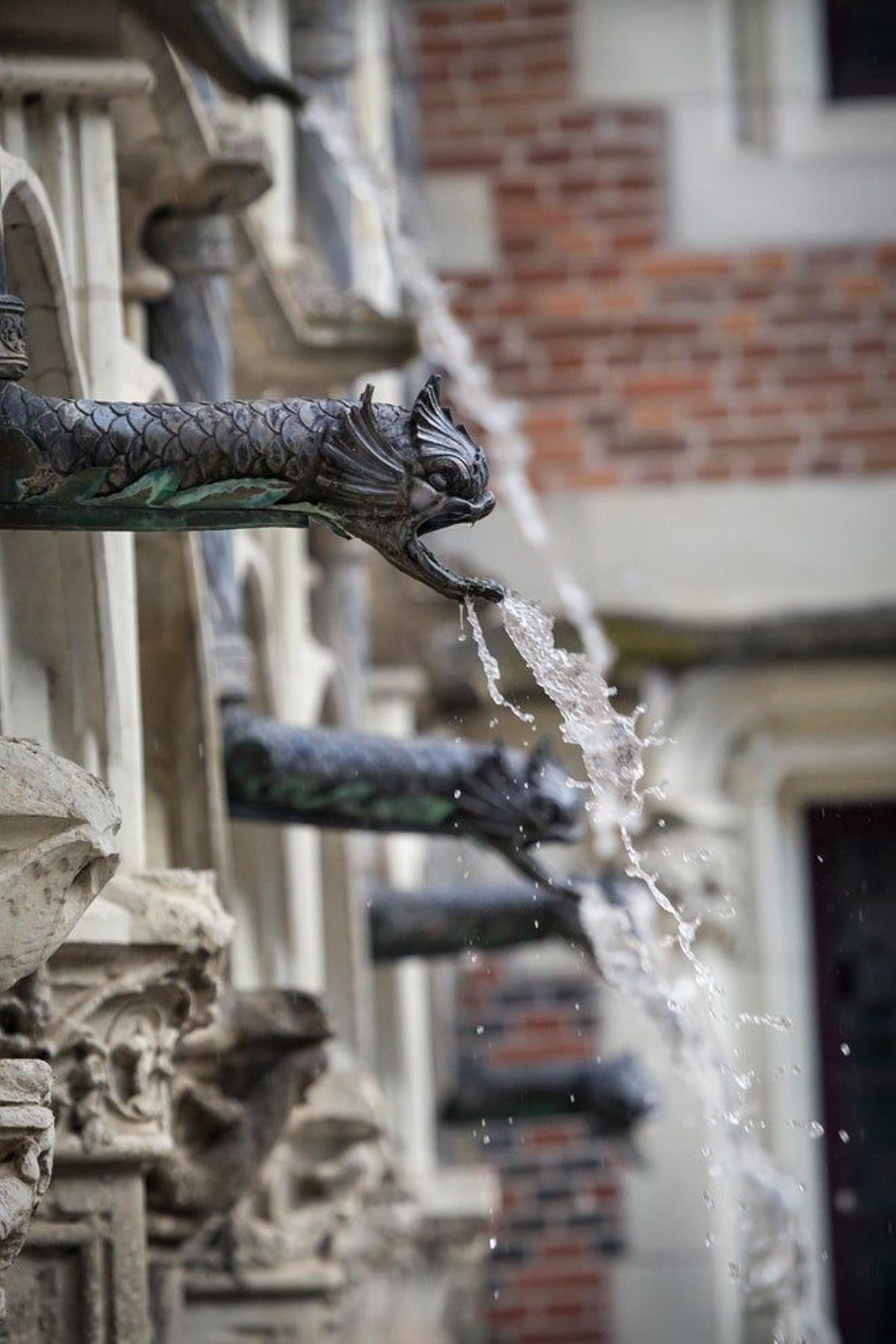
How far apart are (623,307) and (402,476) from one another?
27.1ft

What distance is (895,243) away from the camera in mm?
12531

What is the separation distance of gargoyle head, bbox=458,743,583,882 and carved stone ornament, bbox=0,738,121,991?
190 cm

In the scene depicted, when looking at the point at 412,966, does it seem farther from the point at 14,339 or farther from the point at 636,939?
the point at 14,339

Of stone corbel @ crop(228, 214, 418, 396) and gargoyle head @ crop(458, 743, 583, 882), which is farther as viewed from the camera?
stone corbel @ crop(228, 214, 418, 396)

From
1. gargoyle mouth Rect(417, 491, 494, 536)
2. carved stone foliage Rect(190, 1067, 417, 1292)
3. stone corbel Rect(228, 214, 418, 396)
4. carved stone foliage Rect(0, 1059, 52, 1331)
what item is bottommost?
carved stone foliage Rect(0, 1059, 52, 1331)

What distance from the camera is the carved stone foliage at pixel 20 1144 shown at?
396cm

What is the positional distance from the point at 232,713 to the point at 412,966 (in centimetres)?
484

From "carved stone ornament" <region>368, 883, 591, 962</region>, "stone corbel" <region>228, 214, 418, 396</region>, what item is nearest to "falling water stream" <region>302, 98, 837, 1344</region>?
"carved stone ornament" <region>368, 883, 591, 962</region>

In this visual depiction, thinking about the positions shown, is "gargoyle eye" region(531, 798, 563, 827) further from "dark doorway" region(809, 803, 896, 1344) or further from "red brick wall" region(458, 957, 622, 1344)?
"dark doorway" region(809, 803, 896, 1344)

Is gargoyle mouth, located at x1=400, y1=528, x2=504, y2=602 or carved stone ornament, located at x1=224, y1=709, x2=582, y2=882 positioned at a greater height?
carved stone ornament, located at x1=224, y1=709, x2=582, y2=882

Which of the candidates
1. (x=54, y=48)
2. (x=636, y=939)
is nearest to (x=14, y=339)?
(x=54, y=48)

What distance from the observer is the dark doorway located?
1236 cm

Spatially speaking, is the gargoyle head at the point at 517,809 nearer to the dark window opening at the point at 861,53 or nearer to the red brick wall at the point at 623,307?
the red brick wall at the point at 623,307

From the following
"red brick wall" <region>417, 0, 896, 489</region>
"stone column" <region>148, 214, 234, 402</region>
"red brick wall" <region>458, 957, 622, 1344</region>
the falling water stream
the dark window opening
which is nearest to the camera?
the falling water stream
